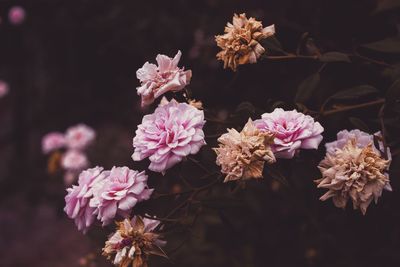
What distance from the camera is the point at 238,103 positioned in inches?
88.7

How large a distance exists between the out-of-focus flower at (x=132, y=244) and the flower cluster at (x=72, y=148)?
1.75 m

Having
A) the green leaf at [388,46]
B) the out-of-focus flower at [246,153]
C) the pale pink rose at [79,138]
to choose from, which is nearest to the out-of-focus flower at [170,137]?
the out-of-focus flower at [246,153]

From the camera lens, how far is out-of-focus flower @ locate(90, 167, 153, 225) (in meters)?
0.99

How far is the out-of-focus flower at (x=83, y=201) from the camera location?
1.04 metres

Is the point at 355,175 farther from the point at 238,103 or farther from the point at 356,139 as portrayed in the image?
the point at 238,103

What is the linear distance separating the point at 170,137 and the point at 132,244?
22 cm

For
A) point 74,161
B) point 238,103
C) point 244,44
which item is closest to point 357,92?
point 244,44

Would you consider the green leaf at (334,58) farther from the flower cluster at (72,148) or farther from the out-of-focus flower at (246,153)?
the flower cluster at (72,148)

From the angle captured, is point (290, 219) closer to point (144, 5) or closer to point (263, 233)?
point (263, 233)

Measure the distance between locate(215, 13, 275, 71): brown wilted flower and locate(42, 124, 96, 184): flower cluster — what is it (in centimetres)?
180

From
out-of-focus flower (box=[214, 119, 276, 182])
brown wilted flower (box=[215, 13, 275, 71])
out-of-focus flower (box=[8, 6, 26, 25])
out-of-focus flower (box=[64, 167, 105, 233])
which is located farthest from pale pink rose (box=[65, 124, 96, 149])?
out-of-focus flower (box=[214, 119, 276, 182])

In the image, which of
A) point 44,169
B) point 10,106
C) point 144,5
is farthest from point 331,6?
point 10,106

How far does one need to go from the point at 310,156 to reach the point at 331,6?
0.92 meters

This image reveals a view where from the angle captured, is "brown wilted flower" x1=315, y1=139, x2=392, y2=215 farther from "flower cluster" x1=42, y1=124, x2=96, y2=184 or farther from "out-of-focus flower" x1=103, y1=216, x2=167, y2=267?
"flower cluster" x1=42, y1=124, x2=96, y2=184
